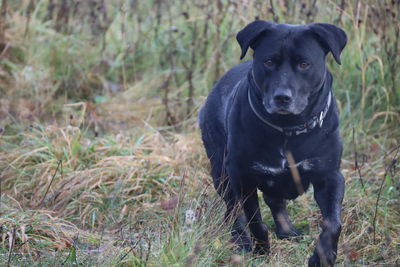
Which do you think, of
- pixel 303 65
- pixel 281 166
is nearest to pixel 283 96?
pixel 303 65

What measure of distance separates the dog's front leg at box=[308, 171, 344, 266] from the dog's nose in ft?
1.62

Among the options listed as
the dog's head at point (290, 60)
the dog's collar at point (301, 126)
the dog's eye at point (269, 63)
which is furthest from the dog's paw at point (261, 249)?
the dog's eye at point (269, 63)

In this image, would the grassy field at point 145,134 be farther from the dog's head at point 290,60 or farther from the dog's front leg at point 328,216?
the dog's head at point 290,60

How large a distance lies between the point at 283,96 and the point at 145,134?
233cm

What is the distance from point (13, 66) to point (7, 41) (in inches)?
13.3

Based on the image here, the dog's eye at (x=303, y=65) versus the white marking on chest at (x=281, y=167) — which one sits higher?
the dog's eye at (x=303, y=65)

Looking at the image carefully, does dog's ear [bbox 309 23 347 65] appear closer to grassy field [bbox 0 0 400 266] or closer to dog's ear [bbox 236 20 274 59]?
dog's ear [bbox 236 20 274 59]

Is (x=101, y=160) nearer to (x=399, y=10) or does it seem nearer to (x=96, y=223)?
(x=96, y=223)

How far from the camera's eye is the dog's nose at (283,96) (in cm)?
350

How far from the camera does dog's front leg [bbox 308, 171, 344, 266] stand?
3.52m

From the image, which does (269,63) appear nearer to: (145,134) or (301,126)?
(301,126)

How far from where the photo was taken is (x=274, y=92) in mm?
3547

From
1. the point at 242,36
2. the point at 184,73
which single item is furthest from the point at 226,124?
the point at 184,73

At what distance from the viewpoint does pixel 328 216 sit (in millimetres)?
3670
